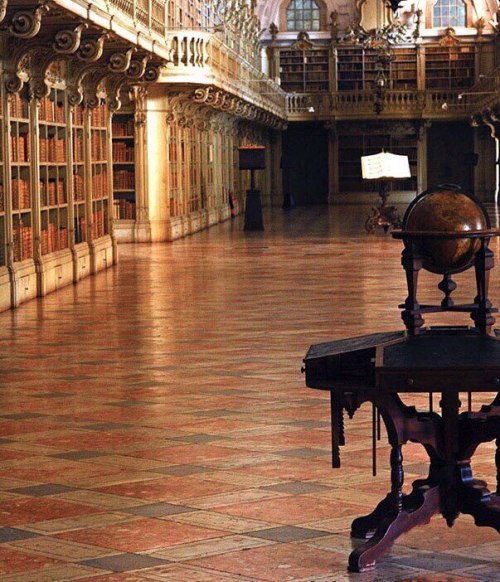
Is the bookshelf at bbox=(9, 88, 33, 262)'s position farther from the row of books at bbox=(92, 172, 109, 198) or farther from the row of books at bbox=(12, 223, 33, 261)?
the row of books at bbox=(92, 172, 109, 198)

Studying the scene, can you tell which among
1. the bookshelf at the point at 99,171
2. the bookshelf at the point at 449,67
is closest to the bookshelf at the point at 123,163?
the bookshelf at the point at 99,171

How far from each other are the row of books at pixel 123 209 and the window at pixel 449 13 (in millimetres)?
22003

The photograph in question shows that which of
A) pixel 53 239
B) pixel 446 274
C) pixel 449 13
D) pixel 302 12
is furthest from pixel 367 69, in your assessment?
pixel 446 274

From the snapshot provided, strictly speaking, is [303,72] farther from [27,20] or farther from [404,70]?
[27,20]

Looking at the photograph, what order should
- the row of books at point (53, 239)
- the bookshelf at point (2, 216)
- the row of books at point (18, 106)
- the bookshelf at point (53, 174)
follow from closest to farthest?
the bookshelf at point (2, 216)
the row of books at point (18, 106)
the row of books at point (53, 239)
the bookshelf at point (53, 174)

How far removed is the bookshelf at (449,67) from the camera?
139 feet

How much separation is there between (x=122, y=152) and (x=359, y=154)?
22.3 m

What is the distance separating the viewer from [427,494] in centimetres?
447

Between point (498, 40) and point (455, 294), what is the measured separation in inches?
1145

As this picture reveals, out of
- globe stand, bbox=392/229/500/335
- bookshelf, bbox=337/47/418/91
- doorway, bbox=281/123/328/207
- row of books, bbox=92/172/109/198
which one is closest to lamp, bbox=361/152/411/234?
row of books, bbox=92/172/109/198

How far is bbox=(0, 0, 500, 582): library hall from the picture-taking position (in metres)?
4.38

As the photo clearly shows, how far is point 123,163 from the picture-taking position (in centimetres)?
2244

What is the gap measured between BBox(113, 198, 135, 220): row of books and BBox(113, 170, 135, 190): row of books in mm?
244

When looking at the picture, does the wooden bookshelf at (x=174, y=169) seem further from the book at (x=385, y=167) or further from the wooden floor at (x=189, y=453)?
the wooden floor at (x=189, y=453)
